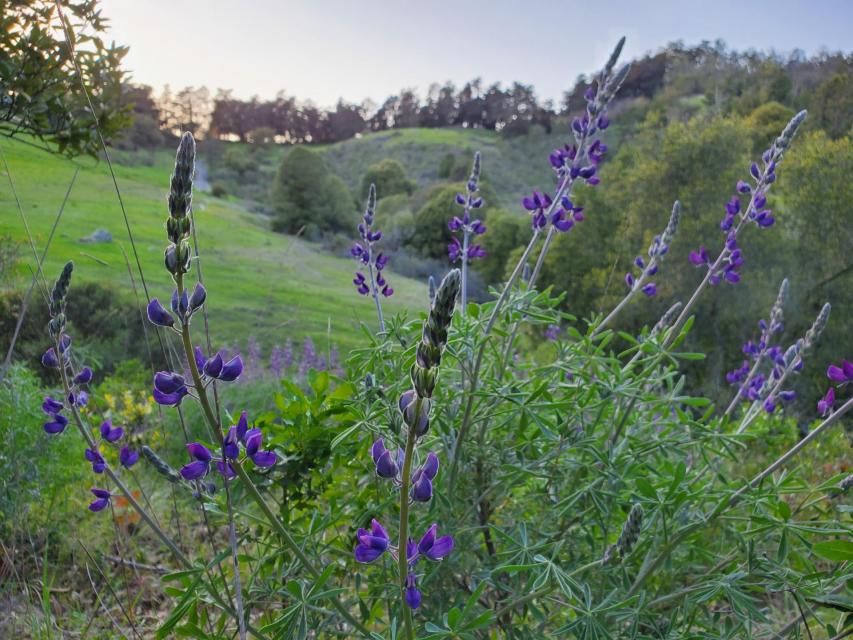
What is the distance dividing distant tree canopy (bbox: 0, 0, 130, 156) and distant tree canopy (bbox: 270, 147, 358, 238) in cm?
1851

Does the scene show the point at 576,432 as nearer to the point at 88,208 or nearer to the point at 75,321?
the point at 75,321

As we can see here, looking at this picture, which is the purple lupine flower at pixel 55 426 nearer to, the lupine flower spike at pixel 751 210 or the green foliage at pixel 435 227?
the lupine flower spike at pixel 751 210

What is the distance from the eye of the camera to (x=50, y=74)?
Result: 3.11 m

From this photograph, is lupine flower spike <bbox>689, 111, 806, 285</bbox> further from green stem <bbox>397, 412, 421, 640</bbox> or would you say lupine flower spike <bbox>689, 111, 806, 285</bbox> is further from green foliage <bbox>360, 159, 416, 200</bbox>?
green foliage <bbox>360, 159, 416, 200</bbox>

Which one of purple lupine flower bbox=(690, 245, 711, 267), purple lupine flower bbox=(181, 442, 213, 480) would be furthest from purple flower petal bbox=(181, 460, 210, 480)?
purple lupine flower bbox=(690, 245, 711, 267)

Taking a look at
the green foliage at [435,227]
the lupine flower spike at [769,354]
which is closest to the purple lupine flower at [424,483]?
the lupine flower spike at [769,354]

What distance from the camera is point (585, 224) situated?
1659cm

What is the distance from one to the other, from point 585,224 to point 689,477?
1512cm

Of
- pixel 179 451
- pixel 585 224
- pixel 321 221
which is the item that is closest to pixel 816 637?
pixel 179 451

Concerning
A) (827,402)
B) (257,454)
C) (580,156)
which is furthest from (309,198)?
(257,454)

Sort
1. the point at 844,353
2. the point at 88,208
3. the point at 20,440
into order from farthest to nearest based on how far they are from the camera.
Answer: the point at 844,353, the point at 88,208, the point at 20,440

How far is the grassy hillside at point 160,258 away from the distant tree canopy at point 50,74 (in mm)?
2152

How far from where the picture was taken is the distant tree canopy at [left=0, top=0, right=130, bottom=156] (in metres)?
2.98

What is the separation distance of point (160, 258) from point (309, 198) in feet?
49.5
